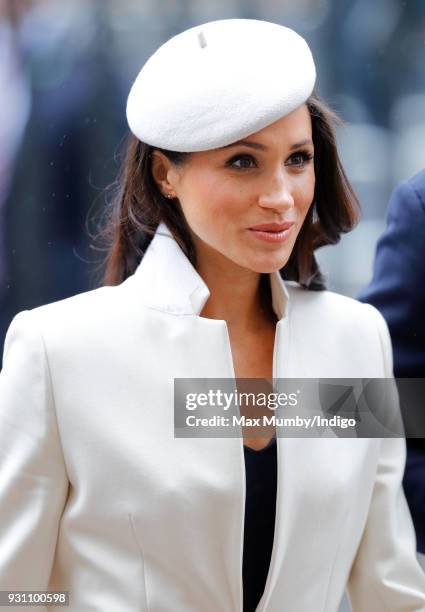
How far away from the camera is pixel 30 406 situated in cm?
183

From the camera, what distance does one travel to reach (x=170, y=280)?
195cm

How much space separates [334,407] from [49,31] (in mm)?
2392

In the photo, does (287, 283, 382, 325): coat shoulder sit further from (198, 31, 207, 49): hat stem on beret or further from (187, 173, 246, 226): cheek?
(198, 31, 207, 49): hat stem on beret

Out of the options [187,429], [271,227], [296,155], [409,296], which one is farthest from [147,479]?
[409,296]

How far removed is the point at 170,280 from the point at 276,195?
0.24 meters

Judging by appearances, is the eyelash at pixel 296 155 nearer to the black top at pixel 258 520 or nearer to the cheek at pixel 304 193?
the cheek at pixel 304 193

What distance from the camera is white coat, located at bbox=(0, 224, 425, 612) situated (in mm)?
1820

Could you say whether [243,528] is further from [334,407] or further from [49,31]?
[49,31]

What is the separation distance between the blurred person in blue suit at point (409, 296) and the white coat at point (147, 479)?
9.2 inches

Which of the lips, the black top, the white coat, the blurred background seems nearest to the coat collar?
the white coat

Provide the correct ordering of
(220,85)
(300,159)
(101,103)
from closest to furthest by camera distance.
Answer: (220,85) → (300,159) → (101,103)

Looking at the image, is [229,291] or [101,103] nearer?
[229,291]

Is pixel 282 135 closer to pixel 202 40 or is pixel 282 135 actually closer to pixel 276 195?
pixel 276 195

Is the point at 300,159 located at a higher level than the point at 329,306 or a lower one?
higher
